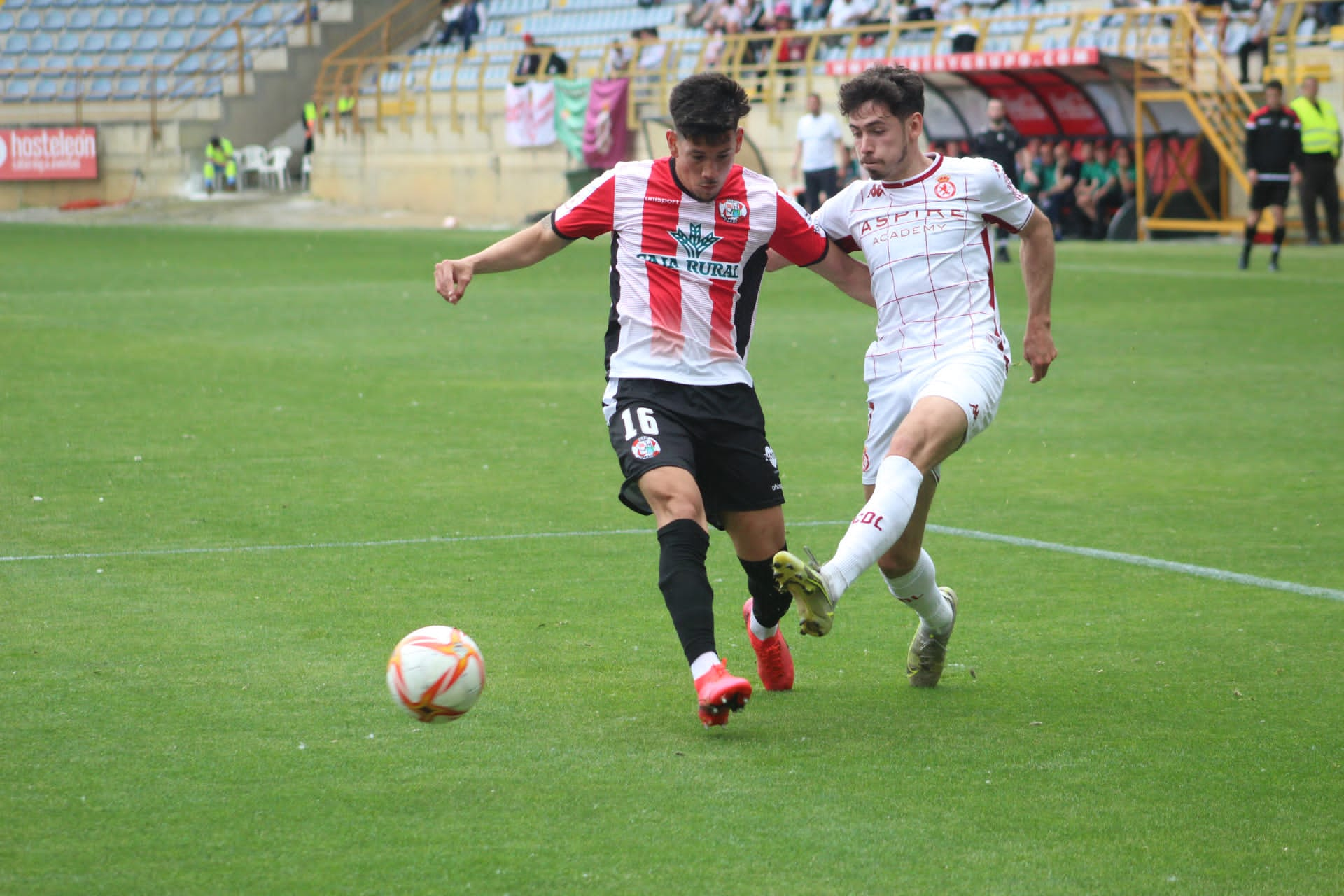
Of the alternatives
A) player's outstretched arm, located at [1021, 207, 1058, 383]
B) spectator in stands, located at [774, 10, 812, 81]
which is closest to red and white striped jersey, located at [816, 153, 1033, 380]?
player's outstretched arm, located at [1021, 207, 1058, 383]

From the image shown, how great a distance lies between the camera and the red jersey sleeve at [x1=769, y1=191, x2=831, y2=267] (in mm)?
5098

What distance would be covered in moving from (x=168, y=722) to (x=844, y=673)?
78.6 inches

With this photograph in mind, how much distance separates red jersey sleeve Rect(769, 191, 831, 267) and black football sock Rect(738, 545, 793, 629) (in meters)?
0.90

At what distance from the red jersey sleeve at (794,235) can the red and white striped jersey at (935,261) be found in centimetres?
21

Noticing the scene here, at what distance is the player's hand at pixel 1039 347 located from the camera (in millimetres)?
5223

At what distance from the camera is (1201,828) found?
380 cm

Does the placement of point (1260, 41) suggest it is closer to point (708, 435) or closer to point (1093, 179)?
point (1093, 179)

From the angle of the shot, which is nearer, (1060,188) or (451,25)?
(1060,188)

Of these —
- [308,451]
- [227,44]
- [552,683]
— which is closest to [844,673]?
[552,683]

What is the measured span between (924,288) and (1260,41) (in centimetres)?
2171

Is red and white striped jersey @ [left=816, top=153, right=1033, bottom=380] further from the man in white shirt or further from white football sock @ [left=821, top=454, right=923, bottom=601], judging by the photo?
the man in white shirt

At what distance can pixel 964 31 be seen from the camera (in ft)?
91.2

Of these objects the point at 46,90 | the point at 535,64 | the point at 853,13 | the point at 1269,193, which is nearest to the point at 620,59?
the point at 535,64

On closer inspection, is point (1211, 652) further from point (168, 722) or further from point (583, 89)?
point (583, 89)
